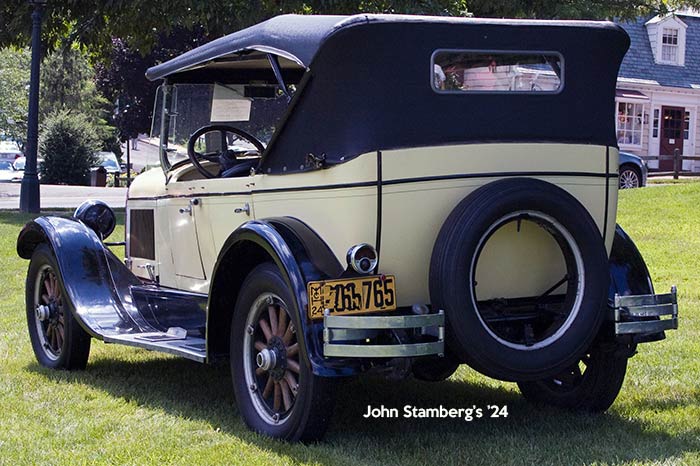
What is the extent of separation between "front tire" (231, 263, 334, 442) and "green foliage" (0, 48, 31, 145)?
45.8 meters

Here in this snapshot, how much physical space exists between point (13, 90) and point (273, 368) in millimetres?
47476

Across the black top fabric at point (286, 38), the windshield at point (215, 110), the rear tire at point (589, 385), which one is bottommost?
the rear tire at point (589, 385)

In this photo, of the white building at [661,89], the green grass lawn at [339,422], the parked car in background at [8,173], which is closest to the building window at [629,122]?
the white building at [661,89]

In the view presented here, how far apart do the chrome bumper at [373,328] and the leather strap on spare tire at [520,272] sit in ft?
0.38

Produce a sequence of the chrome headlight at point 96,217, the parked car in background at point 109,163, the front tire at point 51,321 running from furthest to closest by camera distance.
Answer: the parked car in background at point 109,163 → the chrome headlight at point 96,217 → the front tire at point 51,321

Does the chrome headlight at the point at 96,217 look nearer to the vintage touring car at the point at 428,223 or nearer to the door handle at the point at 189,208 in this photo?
the door handle at the point at 189,208

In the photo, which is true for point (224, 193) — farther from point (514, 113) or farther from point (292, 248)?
point (514, 113)

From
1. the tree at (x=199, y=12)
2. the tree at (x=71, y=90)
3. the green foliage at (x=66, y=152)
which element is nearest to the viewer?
the tree at (x=199, y=12)

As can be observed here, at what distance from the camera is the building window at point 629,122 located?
33219 millimetres

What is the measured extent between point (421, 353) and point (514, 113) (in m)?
1.26

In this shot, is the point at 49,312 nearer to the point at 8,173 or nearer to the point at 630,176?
the point at 630,176

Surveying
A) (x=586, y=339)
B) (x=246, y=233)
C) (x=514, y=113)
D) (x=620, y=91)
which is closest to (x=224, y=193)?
(x=246, y=233)

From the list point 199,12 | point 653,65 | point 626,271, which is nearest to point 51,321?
point 626,271

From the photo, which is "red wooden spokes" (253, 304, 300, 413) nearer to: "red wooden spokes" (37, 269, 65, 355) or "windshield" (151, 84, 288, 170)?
"windshield" (151, 84, 288, 170)
